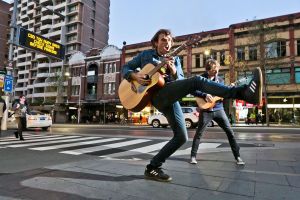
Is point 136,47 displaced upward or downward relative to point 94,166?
upward

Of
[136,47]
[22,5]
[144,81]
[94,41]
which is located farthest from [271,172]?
[22,5]

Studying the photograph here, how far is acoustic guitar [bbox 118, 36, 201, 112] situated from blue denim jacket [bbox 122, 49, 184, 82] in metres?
0.12

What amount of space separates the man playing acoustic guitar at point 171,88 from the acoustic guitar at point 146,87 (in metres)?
0.03

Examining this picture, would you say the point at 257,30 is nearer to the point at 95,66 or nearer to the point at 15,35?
the point at 15,35

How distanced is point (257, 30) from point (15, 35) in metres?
Answer: 23.6

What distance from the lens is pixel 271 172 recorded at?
13.0ft

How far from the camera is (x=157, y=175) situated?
329 centimetres

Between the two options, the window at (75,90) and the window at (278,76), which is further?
the window at (75,90)

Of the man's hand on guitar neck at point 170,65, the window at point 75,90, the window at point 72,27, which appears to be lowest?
the man's hand on guitar neck at point 170,65

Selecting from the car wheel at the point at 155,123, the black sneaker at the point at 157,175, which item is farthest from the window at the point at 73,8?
the black sneaker at the point at 157,175

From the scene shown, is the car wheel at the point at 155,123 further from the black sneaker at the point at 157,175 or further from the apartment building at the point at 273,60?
the black sneaker at the point at 157,175

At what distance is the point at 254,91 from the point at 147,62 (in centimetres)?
138

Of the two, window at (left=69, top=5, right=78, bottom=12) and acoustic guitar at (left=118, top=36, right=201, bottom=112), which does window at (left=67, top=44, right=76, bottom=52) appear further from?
acoustic guitar at (left=118, top=36, right=201, bottom=112)

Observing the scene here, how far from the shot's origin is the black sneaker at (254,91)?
279 cm
